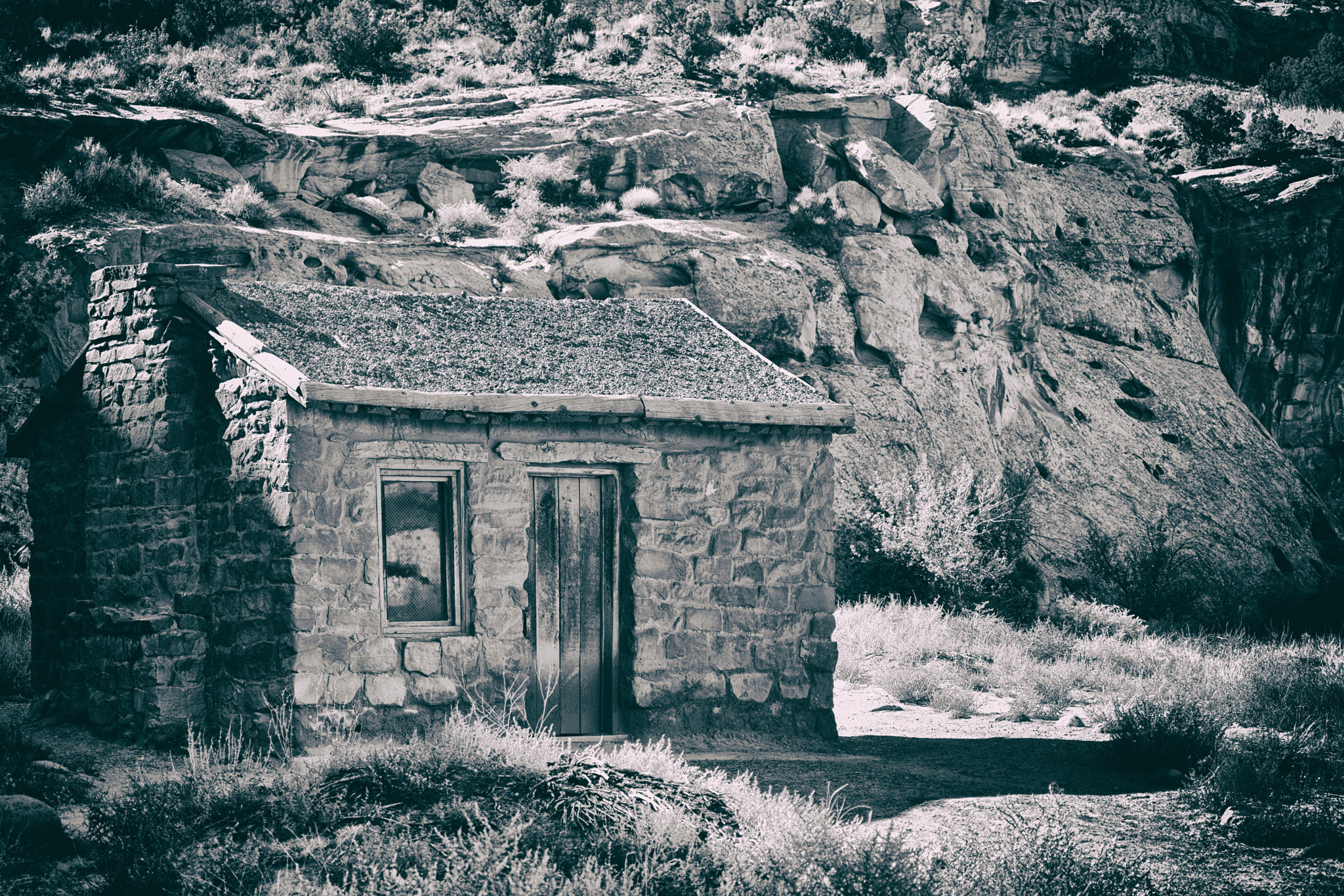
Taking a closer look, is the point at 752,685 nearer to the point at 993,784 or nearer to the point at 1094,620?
the point at 993,784

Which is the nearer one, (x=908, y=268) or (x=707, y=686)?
(x=707, y=686)

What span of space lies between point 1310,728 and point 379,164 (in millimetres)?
16468

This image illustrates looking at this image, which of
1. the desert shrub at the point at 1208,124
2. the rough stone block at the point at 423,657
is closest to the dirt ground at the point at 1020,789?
the rough stone block at the point at 423,657

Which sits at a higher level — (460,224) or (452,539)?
(460,224)

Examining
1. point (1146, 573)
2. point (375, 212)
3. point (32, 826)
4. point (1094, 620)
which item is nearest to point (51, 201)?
point (375, 212)

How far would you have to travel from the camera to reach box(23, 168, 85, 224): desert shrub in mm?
17156

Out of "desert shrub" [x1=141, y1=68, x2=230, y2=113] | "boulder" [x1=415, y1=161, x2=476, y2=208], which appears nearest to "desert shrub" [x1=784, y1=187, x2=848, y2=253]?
"boulder" [x1=415, y1=161, x2=476, y2=208]

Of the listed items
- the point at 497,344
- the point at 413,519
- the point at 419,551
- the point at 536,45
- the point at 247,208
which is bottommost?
the point at 419,551

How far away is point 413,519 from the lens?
9.60 m

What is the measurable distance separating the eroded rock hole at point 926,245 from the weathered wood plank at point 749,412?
11.7m

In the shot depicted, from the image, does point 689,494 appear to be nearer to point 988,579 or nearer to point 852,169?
point 988,579

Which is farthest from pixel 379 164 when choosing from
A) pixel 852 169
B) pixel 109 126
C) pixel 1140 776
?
pixel 1140 776

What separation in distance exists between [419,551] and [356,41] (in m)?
20.0

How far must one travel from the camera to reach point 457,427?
379 inches
